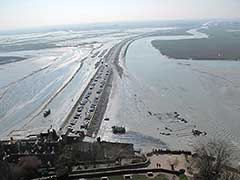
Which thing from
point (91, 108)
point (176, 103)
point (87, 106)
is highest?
point (176, 103)

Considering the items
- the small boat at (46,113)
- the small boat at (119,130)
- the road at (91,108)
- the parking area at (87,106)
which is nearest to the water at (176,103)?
the small boat at (119,130)

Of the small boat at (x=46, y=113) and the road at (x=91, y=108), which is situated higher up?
the road at (x=91, y=108)

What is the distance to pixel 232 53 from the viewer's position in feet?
240

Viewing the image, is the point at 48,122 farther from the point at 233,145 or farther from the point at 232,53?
the point at 232,53

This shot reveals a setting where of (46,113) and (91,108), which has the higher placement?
(91,108)

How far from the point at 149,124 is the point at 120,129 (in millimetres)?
3419

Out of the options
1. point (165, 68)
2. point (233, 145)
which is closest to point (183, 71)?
point (165, 68)

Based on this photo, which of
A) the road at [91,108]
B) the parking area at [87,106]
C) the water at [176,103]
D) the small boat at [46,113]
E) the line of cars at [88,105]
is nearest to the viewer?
the water at [176,103]

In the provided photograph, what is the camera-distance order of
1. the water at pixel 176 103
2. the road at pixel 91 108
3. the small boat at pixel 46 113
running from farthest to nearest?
the small boat at pixel 46 113 → the road at pixel 91 108 → the water at pixel 176 103

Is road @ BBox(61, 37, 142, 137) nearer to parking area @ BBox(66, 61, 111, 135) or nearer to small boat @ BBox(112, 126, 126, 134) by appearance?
parking area @ BBox(66, 61, 111, 135)

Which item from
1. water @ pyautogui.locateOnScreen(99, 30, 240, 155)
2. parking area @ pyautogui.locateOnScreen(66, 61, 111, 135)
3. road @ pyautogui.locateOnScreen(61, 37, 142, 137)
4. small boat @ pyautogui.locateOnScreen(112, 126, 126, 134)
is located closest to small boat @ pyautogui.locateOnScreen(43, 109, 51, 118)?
road @ pyautogui.locateOnScreen(61, 37, 142, 137)

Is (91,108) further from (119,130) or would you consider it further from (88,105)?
(119,130)

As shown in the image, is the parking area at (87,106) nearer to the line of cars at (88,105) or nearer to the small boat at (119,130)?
the line of cars at (88,105)

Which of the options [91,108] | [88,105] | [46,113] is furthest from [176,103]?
[46,113]
